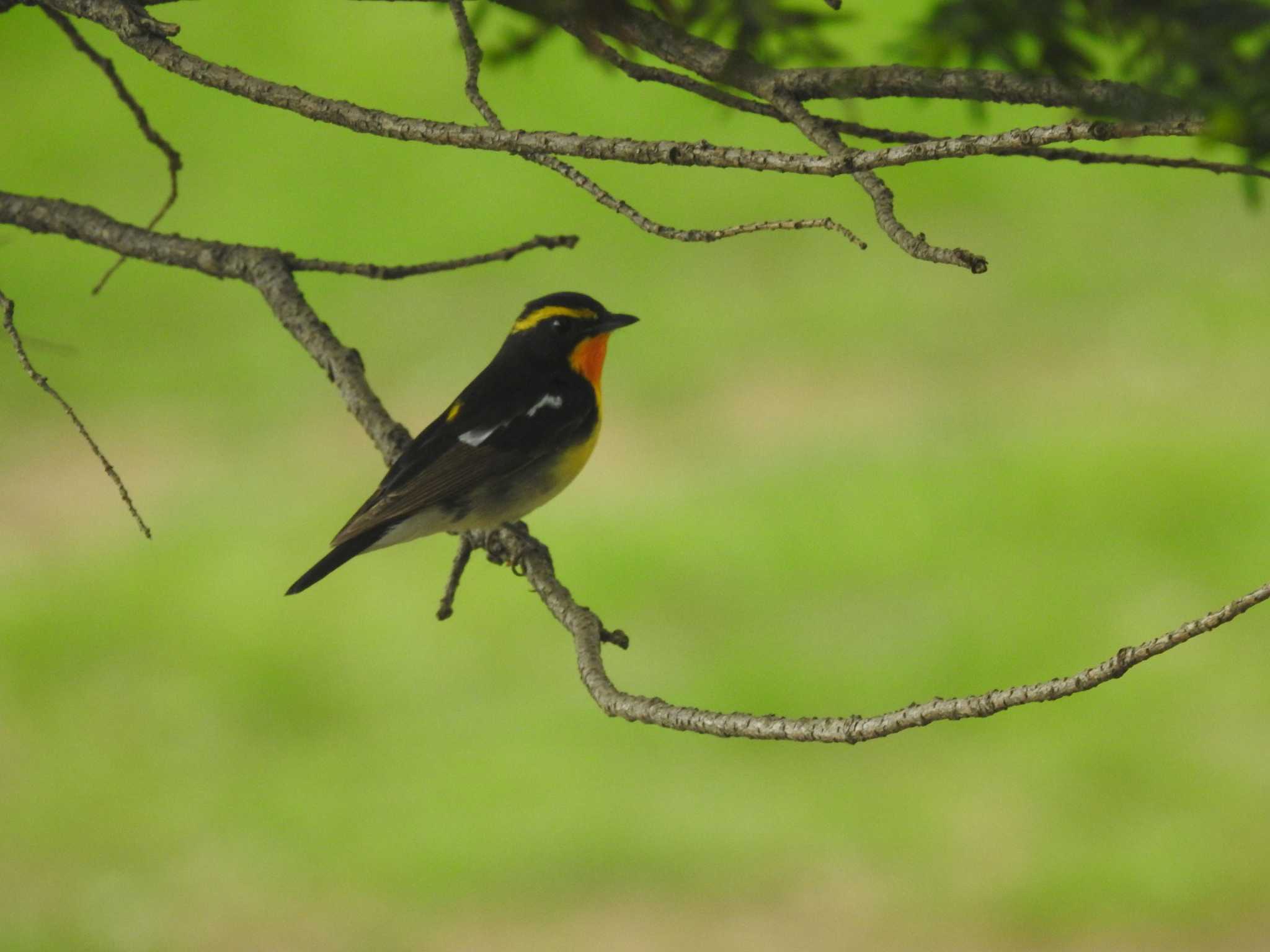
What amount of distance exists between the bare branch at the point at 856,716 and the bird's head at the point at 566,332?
7.73ft

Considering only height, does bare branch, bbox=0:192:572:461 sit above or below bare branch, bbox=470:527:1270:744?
above

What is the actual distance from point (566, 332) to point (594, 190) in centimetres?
266

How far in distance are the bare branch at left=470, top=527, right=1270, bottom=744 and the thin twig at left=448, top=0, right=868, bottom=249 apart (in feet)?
2.81

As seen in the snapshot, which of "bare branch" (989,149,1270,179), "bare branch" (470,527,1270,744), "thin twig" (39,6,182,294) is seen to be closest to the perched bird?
"thin twig" (39,6,182,294)

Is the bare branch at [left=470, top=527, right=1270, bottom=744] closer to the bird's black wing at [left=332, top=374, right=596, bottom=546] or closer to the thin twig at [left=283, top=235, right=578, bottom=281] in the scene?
the thin twig at [left=283, top=235, right=578, bottom=281]

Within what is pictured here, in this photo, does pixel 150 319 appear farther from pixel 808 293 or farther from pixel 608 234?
pixel 808 293

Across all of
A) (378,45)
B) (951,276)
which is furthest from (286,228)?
(951,276)

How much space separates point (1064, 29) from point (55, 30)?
21.3m

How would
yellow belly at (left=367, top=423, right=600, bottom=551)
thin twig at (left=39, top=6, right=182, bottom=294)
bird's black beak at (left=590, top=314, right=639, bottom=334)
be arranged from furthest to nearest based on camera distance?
1. bird's black beak at (left=590, top=314, right=639, bottom=334)
2. yellow belly at (left=367, top=423, right=600, bottom=551)
3. thin twig at (left=39, top=6, right=182, bottom=294)

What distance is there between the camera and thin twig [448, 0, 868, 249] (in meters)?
3.20

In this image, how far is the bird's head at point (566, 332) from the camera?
20.1 ft

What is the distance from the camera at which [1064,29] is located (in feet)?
10.3

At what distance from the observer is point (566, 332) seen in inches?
244

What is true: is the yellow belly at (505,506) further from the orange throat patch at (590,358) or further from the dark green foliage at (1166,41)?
the dark green foliage at (1166,41)
